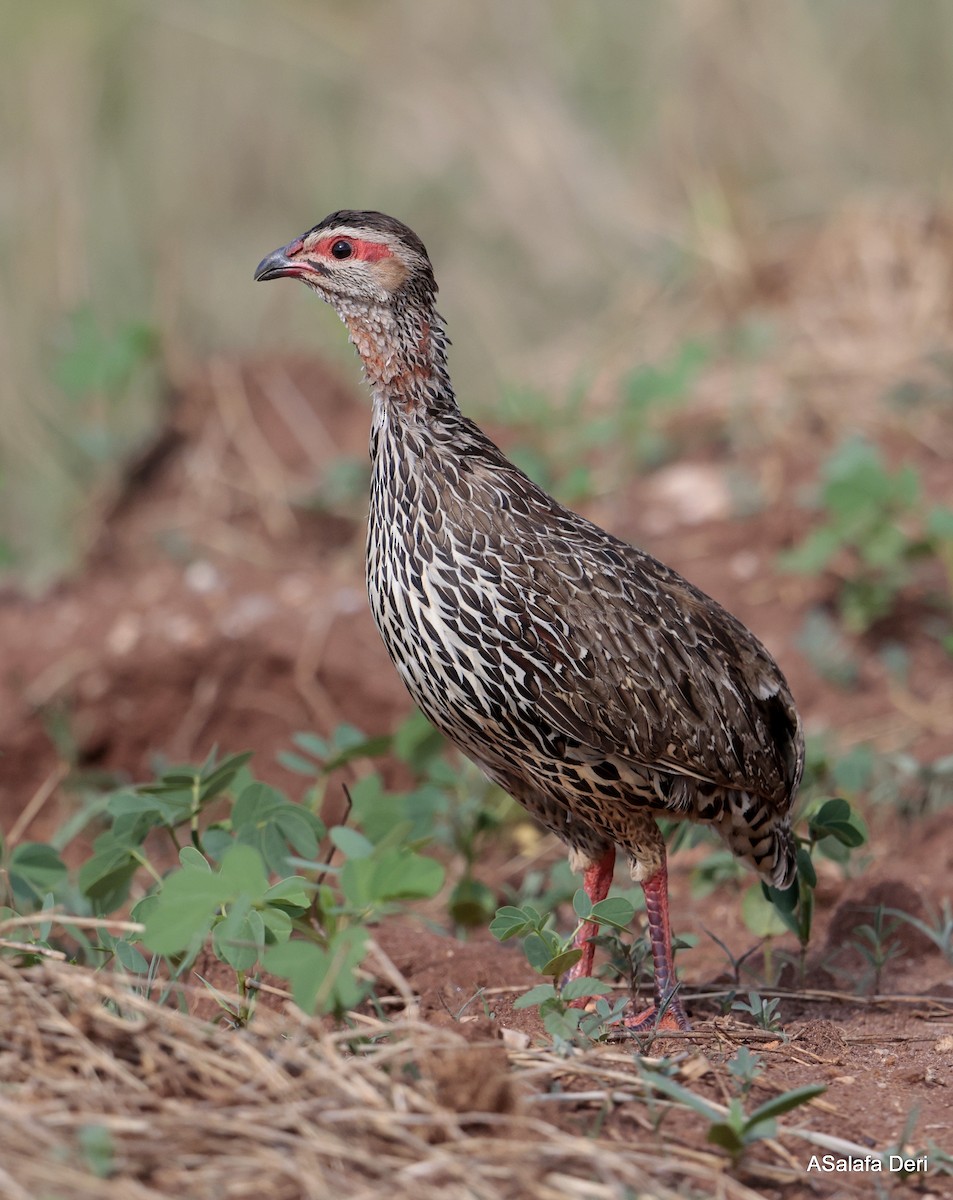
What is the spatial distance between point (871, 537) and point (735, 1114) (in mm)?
4150

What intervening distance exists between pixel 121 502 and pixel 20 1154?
5.94m

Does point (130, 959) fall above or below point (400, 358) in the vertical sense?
below

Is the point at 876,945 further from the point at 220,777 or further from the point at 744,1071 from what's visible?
the point at 220,777

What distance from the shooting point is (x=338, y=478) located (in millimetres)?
7656

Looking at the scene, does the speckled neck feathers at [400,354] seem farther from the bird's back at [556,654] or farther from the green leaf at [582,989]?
the green leaf at [582,989]

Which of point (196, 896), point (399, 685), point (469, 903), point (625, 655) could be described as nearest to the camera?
point (196, 896)

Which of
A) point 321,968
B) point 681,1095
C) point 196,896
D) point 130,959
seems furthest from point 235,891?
point 681,1095

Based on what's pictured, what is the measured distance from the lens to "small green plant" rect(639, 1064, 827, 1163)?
8.76 feet

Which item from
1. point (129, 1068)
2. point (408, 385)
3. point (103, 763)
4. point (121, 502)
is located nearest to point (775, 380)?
point (121, 502)

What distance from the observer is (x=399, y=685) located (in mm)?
6426

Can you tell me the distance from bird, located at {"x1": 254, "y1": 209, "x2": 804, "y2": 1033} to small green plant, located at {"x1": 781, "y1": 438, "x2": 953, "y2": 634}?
227cm

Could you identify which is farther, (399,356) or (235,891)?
(399,356)

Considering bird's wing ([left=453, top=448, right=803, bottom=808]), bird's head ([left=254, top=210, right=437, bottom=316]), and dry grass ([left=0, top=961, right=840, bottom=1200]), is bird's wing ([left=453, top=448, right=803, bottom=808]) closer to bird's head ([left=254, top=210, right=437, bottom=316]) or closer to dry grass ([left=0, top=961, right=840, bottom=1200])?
bird's head ([left=254, top=210, right=437, bottom=316])

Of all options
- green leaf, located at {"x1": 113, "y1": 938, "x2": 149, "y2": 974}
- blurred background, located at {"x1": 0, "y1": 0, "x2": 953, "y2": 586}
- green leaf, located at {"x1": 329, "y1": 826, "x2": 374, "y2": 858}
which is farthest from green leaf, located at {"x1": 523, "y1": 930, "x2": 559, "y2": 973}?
blurred background, located at {"x1": 0, "y1": 0, "x2": 953, "y2": 586}
